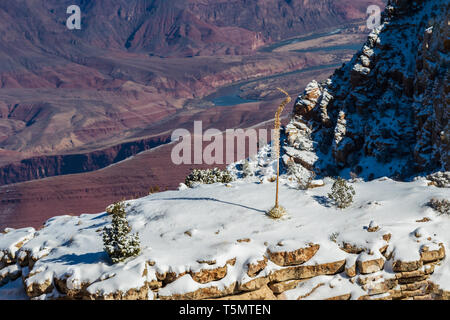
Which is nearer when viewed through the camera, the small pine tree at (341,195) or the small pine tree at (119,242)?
the small pine tree at (119,242)

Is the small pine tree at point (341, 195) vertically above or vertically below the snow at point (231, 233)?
above

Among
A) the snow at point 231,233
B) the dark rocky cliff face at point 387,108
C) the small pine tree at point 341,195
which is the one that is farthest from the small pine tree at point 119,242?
the dark rocky cliff face at point 387,108

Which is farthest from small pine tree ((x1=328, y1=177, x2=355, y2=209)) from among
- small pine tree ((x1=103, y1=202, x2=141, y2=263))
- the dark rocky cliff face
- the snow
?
the dark rocky cliff face

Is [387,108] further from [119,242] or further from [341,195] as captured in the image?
[119,242]

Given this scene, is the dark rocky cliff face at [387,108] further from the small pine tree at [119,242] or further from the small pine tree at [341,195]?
the small pine tree at [119,242]

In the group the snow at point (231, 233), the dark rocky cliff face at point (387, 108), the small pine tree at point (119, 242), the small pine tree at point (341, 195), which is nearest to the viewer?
the snow at point (231, 233)

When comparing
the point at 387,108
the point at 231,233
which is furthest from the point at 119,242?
the point at 387,108
